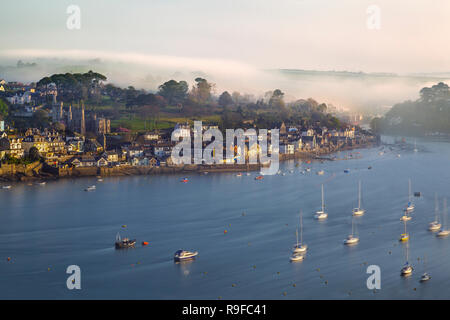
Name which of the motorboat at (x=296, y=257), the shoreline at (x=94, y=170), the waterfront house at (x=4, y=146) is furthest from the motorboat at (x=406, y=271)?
the waterfront house at (x=4, y=146)

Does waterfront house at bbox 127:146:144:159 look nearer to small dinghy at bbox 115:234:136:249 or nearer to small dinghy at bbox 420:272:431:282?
small dinghy at bbox 115:234:136:249

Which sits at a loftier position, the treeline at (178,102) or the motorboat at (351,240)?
the treeline at (178,102)

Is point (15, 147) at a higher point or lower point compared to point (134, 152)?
higher

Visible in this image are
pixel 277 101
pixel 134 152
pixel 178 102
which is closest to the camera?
pixel 134 152

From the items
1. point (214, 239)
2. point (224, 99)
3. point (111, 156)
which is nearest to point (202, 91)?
point (224, 99)

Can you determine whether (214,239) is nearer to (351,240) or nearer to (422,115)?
(351,240)

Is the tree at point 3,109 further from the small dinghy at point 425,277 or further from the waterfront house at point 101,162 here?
the small dinghy at point 425,277
